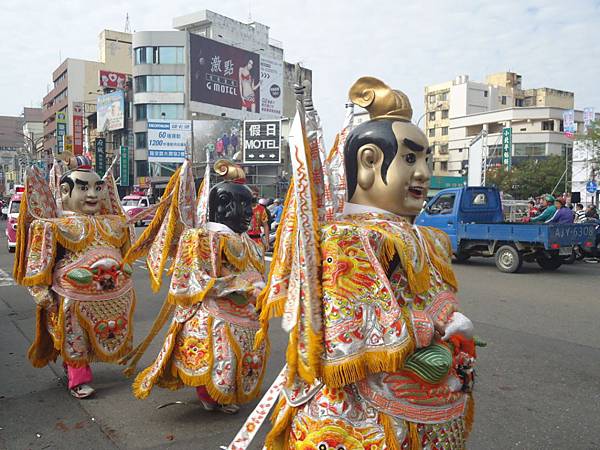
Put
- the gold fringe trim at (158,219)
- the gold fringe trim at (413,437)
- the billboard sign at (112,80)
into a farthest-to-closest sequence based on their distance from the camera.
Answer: the billboard sign at (112,80), the gold fringe trim at (158,219), the gold fringe trim at (413,437)

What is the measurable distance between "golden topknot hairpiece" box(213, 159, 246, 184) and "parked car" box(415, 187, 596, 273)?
7.41 m

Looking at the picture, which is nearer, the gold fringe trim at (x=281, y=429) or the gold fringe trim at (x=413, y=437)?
the gold fringe trim at (x=413, y=437)

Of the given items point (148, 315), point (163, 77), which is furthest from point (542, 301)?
point (163, 77)

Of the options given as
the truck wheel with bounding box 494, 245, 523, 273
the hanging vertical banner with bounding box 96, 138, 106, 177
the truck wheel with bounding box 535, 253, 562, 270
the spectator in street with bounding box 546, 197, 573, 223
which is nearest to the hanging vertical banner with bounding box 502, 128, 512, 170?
the spectator in street with bounding box 546, 197, 573, 223

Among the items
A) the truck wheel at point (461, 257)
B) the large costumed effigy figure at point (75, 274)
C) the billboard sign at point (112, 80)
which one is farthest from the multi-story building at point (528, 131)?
the large costumed effigy figure at point (75, 274)

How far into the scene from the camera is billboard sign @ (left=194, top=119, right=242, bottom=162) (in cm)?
3534

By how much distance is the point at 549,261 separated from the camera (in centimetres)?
1080

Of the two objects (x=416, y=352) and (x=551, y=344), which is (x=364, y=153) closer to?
(x=416, y=352)

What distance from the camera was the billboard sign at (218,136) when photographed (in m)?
35.3

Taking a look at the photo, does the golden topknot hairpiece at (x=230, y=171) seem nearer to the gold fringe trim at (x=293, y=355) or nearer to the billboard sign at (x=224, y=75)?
the gold fringe trim at (x=293, y=355)

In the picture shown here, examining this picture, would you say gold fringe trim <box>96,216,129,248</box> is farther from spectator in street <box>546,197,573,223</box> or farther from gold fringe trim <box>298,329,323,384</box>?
Answer: spectator in street <box>546,197,573,223</box>

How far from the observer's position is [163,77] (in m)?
39.4

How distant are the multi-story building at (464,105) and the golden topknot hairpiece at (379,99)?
157 feet

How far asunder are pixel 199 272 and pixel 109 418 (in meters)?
1.31
